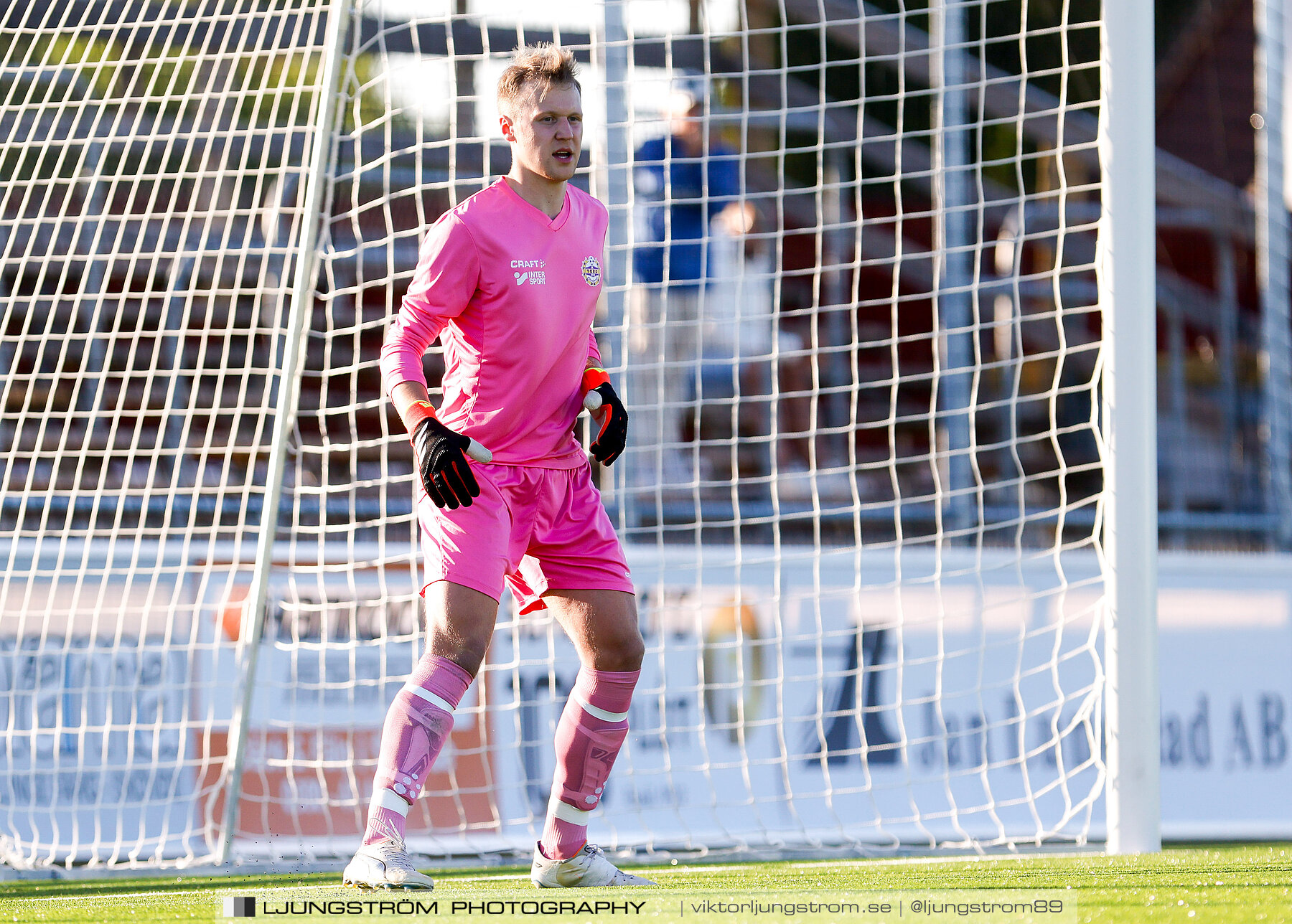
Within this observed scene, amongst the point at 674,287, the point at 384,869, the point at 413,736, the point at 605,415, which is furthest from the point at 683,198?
the point at 384,869

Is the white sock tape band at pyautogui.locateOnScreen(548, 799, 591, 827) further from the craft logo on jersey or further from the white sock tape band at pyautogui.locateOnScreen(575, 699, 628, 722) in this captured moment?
the craft logo on jersey

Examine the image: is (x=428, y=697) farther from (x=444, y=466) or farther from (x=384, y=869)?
(x=444, y=466)

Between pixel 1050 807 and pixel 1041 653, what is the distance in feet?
1.78

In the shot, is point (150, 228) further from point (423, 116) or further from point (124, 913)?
point (124, 913)

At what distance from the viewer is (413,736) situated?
7.81 ft

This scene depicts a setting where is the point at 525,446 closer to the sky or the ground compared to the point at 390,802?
closer to the sky

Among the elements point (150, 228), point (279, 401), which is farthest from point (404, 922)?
point (150, 228)

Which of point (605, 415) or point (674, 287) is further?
point (674, 287)

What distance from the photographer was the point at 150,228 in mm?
6781

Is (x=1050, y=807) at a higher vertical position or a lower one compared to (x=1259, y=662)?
lower

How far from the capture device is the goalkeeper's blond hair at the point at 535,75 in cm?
252

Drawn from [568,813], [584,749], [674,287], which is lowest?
[568,813]

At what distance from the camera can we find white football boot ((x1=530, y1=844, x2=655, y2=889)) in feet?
8.45

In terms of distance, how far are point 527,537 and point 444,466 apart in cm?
26
